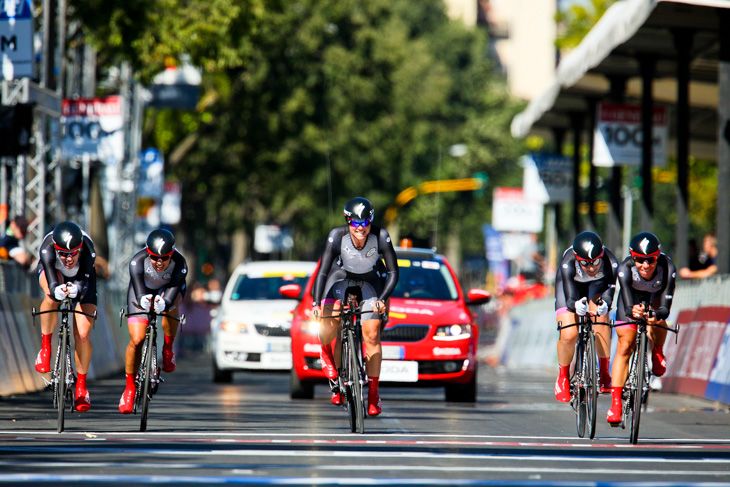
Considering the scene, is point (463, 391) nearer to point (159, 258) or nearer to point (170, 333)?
point (170, 333)

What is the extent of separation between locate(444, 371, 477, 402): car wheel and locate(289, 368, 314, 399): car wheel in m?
1.48

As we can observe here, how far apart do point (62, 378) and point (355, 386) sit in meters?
2.21

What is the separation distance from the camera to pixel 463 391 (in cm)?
1781

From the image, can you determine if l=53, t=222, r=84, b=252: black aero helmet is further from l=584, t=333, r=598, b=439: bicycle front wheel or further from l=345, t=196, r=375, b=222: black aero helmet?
l=584, t=333, r=598, b=439: bicycle front wheel

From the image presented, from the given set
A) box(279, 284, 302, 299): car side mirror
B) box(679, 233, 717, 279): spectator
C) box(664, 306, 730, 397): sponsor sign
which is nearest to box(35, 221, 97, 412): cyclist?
box(279, 284, 302, 299): car side mirror

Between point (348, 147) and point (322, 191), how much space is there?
155 cm

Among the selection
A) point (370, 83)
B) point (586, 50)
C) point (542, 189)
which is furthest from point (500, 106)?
point (586, 50)

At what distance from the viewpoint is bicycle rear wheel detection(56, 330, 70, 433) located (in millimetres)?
12320

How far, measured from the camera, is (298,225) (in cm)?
6150

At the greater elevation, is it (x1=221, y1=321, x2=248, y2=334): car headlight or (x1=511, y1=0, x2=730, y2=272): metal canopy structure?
(x1=511, y1=0, x2=730, y2=272): metal canopy structure

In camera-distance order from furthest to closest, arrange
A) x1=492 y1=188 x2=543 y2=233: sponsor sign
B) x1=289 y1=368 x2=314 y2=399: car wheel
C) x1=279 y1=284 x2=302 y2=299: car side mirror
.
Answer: x1=492 y1=188 x2=543 y2=233: sponsor sign
x1=279 y1=284 x2=302 y2=299: car side mirror
x1=289 y1=368 x2=314 y2=399: car wheel

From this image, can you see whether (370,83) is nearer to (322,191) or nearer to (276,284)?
(322,191)

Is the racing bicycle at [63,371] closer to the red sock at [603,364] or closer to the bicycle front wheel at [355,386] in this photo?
the bicycle front wheel at [355,386]

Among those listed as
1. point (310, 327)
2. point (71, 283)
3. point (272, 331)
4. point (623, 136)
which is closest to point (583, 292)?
point (71, 283)
